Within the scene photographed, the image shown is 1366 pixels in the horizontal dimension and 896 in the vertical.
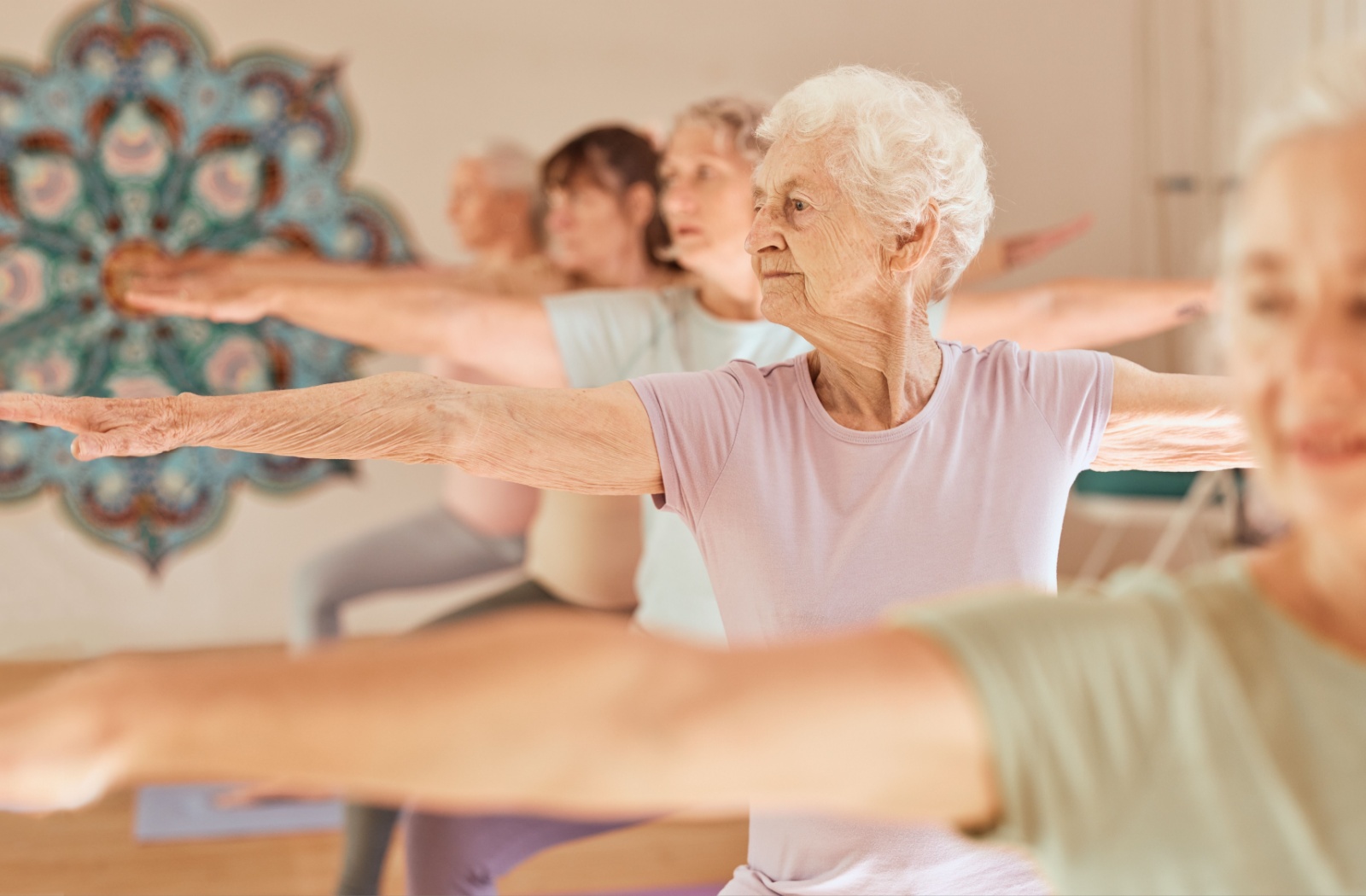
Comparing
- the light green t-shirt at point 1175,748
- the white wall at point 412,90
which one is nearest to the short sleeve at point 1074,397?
the light green t-shirt at point 1175,748

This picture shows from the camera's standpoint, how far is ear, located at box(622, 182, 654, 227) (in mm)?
3586

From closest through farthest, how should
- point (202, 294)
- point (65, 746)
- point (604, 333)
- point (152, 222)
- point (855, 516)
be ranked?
point (65, 746) → point (855, 516) → point (604, 333) → point (202, 294) → point (152, 222)

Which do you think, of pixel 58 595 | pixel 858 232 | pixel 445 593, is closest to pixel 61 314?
pixel 58 595

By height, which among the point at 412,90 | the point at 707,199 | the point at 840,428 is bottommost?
the point at 840,428

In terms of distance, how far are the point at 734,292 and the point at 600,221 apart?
3.81 ft

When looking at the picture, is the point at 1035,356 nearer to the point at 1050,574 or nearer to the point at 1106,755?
the point at 1050,574

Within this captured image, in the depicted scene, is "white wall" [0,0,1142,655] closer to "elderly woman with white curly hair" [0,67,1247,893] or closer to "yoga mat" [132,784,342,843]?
"yoga mat" [132,784,342,843]

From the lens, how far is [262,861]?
3.22 m

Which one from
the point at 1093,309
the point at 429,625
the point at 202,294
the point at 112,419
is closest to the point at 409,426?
the point at 112,419

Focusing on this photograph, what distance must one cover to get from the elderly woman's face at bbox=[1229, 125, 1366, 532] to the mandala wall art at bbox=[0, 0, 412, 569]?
480cm

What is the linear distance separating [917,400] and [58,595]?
458 cm

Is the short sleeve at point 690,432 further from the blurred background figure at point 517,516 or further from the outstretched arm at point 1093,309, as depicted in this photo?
the outstretched arm at point 1093,309

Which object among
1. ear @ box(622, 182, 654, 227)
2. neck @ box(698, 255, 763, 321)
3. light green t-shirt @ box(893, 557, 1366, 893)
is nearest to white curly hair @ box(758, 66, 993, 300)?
neck @ box(698, 255, 763, 321)

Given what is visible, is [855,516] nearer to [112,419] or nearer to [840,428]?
[840,428]
